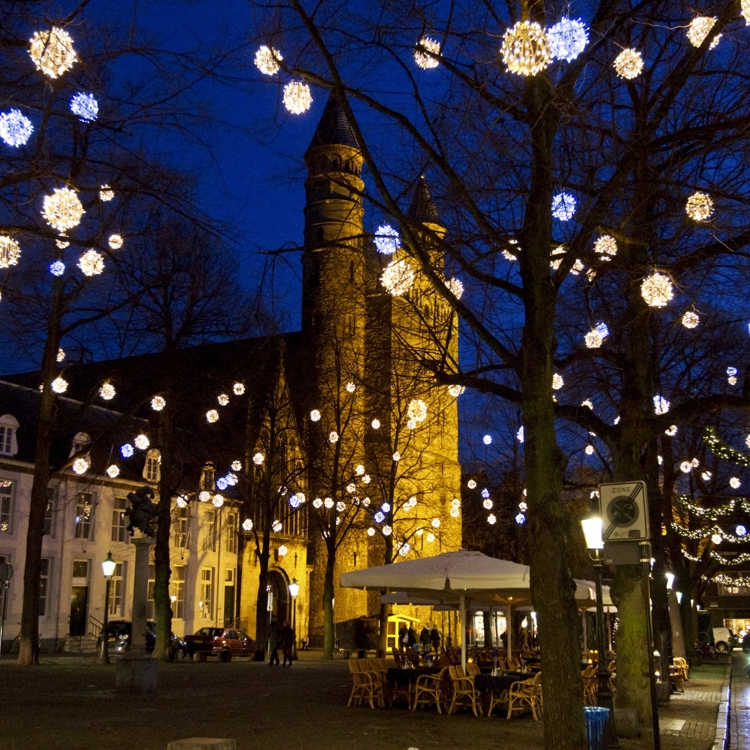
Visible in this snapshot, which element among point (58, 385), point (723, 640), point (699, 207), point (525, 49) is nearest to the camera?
point (525, 49)

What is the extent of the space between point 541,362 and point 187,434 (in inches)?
1399

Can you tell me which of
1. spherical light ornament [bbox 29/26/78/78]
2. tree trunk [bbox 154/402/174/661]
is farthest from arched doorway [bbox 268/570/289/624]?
spherical light ornament [bbox 29/26/78/78]

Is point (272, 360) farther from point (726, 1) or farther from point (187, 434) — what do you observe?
point (726, 1)

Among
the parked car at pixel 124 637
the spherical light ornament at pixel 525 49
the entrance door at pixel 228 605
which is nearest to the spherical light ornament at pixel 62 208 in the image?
the spherical light ornament at pixel 525 49

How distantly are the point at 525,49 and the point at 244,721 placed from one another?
34.5 ft

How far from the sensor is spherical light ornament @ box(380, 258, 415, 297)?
11.5 m

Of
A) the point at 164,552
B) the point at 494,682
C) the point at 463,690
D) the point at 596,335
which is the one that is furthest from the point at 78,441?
the point at 596,335

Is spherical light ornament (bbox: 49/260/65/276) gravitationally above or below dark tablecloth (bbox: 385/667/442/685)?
above

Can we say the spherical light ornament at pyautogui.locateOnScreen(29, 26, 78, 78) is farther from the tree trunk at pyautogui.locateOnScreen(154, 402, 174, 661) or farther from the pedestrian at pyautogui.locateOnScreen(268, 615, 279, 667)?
the pedestrian at pyautogui.locateOnScreen(268, 615, 279, 667)

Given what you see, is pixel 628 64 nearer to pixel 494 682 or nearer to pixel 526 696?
pixel 526 696

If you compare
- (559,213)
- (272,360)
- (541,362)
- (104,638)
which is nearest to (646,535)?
(541,362)

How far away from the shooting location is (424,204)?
1227 centimetres

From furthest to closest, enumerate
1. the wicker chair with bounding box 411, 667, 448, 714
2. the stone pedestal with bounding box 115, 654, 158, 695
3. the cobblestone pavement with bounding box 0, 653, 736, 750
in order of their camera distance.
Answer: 1. the stone pedestal with bounding box 115, 654, 158, 695
2. the wicker chair with bounding box 411, 667, 448, 714
3. the cobblestone pavement with bounding box 0, 653, 736, 750

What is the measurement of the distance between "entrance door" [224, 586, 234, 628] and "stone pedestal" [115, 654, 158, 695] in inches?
1158
